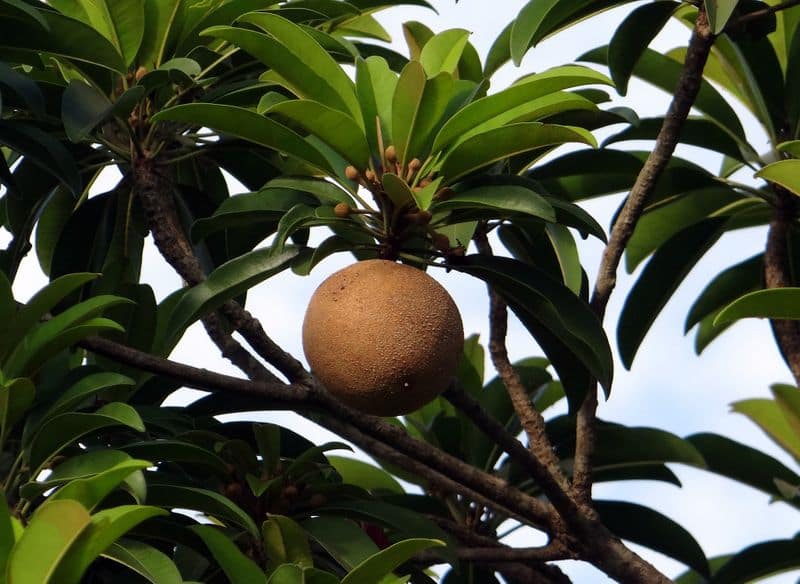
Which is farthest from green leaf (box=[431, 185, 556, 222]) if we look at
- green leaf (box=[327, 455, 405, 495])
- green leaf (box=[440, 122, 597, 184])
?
green leaf (box=[327, 455, 405, 495])

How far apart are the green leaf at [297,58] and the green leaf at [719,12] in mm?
637

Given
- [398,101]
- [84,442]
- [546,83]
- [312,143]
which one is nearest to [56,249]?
[84,442]

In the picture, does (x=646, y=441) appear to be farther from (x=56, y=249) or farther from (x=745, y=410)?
(x=56, y=249)

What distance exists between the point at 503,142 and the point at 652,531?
1.28m

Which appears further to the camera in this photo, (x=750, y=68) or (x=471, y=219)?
(x=750, y=68)

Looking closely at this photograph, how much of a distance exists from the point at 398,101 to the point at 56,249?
1.04 m

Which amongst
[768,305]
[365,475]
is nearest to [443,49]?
[768,305]

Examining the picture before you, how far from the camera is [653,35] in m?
2.72

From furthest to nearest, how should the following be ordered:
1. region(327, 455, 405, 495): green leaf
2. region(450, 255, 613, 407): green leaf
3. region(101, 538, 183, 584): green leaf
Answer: region(327, 455, 405, 495): green leaf → region(450, 255, 613, 407): green leaf → region(101, 538, 183, 584): green leaf

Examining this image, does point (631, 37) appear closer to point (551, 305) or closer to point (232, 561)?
point (551, 305)

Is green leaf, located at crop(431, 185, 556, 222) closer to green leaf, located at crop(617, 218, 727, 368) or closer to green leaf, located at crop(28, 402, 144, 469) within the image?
green leaf, located at crop(28, 402, 144, 469)

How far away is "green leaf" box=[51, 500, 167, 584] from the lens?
1721mm

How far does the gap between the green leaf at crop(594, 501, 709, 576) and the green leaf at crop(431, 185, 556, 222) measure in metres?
1.11

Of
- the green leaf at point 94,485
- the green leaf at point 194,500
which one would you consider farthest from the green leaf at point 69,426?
the green leaf at point 94,485
